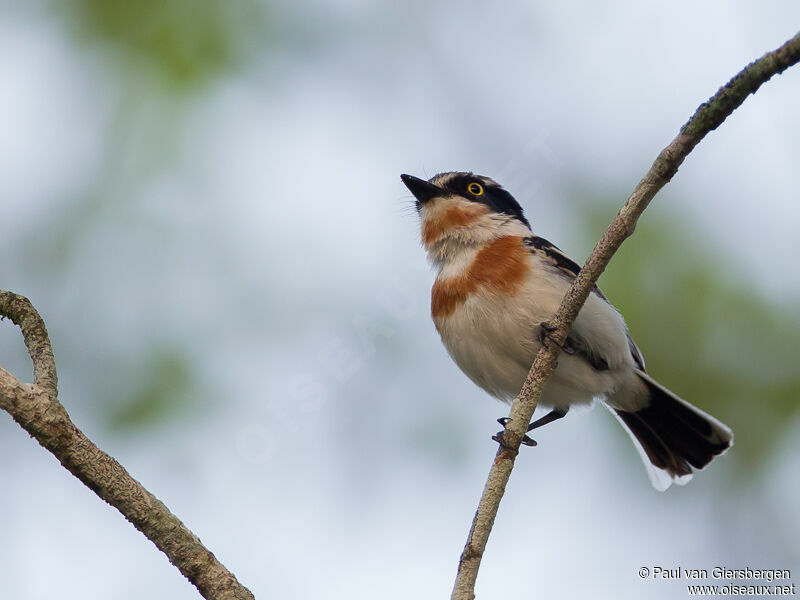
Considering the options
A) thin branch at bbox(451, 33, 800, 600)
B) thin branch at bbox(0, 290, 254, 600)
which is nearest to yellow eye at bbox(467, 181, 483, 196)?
thin branch at bbox(451, 33, 800, 600)

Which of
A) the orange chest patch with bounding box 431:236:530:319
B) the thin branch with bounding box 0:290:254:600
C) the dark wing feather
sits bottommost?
the thin branch with bounding box 0:290:254:600

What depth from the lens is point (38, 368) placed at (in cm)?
304

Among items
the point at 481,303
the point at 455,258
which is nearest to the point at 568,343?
the point at 481,303

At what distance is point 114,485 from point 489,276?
3.36m

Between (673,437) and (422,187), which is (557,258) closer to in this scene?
(422,187)

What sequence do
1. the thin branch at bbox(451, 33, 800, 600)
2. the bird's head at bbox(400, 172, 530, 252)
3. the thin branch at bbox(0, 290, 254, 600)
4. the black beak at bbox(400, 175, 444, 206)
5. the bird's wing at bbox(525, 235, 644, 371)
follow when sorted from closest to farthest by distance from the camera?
the thin branch at bbox(0, 290, 254, 600) < the thin branch at bbox(451, 33, 800, 600) < the bird's wing at bbox(525, 235, 644, 371) < the bird's head at bbox(400, 172, 530, 252) < the black beak at bbox(400, 175, 444, 206)

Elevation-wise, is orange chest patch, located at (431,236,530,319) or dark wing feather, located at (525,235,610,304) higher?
dark wing feather, located at (525,235,610,304)

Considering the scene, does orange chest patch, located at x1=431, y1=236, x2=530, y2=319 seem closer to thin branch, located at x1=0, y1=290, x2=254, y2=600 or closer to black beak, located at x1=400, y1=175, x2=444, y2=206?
black beak, located at x1=400, y1=175, x2=444, y2=206

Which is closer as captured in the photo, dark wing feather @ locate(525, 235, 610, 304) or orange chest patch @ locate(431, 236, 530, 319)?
orange chest patch @ locate(431, 236, 530, 319)

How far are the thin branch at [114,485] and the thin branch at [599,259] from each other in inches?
32.1

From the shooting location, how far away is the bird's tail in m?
6.43

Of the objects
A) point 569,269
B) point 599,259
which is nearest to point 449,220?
point 569,269

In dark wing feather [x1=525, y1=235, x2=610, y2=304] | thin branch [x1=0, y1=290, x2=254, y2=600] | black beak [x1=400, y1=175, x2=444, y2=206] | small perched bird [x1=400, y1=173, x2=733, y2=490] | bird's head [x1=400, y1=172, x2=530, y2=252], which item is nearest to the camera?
thin branch [x1=0, y1=290, x2=254, y2=600]

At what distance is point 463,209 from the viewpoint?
21.4 feet
